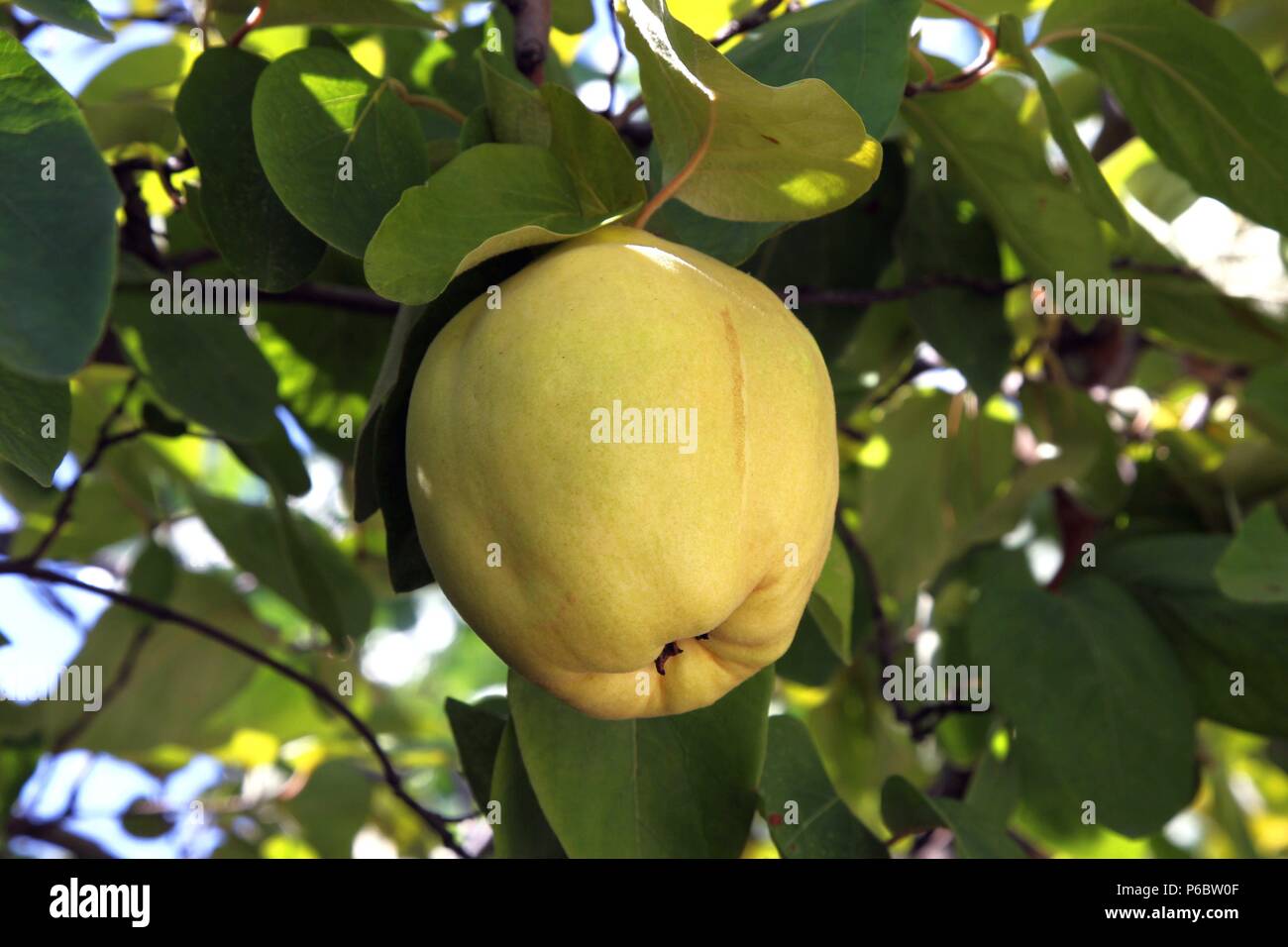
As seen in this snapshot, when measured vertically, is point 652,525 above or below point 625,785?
above

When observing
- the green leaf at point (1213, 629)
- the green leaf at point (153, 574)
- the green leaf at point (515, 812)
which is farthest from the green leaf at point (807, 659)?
the green leaf at point (153, 574)

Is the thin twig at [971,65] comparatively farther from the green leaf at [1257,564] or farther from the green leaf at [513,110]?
the green leaf at [1257,564]

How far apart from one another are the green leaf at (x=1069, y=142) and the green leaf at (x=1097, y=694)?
1.91ft

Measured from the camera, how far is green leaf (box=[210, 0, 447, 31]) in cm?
123

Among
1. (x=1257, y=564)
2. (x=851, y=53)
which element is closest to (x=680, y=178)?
(x=851, y=53)

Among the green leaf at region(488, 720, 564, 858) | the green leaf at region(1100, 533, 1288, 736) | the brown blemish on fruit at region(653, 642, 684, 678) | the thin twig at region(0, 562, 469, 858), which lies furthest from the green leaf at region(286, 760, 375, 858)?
the brown blemish on fruit at region(653, 642, 684, 678)

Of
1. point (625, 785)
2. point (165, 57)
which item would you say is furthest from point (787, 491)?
point (165, 57)

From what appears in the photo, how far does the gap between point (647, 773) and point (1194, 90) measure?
0.87m

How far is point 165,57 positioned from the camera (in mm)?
1844

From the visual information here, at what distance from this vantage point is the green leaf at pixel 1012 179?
1396 millimetres

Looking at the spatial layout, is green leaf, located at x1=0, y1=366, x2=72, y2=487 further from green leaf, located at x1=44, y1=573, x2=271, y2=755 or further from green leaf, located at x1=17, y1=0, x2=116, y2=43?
green leaf, located at x1=44, y1=573, x2=271, y2=755

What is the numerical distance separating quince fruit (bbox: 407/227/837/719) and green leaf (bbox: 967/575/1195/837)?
80 centimetres
